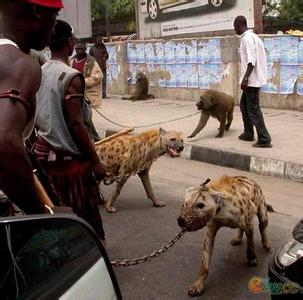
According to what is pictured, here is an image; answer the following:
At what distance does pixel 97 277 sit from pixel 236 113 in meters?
9.44

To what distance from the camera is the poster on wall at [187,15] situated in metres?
11.6

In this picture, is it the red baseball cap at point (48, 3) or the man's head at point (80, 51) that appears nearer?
the red baseball cap at point (48, 3)

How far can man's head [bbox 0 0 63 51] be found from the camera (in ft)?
6.12

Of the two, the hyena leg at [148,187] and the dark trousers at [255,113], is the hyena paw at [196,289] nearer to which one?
the hyena leg at [148,187]

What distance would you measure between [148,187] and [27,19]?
3.65 metres

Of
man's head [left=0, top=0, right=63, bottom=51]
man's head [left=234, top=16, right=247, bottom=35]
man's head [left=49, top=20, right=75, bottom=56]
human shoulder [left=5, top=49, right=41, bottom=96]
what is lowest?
human shoulder [left=5, top=49, right=41, bottom=96]

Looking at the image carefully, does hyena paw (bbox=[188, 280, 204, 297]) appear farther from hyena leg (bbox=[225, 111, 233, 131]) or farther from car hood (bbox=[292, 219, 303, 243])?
hyena leg (bbox=[225, 111, 233, 131])

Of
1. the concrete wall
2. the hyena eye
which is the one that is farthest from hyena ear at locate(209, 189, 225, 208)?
the concrete wall

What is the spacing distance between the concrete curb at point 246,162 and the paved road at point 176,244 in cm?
13

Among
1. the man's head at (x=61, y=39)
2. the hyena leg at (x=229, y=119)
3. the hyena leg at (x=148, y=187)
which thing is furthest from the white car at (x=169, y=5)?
the man's head at (x=61, y=39)

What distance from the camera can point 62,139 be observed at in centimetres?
336

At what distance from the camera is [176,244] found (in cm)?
451

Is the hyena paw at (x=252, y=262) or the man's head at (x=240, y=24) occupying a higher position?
the man's head at (x=240, y=24)

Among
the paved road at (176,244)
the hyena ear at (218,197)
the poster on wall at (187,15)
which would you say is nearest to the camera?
the hyena ear at (218,197)
